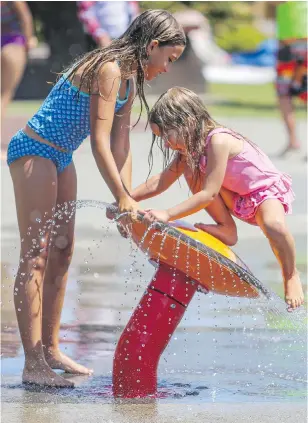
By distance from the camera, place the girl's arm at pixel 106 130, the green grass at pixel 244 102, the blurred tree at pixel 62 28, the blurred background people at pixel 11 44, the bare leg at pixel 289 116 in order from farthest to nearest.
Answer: the blurred tree at pixel 62 28, the green grass at pixel 244 102, the bare leg at pixel 289 116, the blurred background people at pixel 11 44, the girl's arm at pixel 106 130

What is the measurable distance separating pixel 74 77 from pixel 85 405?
1352 mm

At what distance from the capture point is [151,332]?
460cm

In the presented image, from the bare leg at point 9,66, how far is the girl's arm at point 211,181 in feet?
20.2

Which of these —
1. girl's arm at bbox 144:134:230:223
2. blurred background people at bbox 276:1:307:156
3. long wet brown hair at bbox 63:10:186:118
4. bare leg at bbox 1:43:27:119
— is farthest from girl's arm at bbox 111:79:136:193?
blurred background people at bbox 276:1:307:156

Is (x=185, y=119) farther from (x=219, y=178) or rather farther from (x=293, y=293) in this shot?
(x=293, y=293)

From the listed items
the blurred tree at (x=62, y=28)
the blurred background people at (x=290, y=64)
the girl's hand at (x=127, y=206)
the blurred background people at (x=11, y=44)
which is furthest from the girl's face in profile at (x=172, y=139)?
the blurred tree at (x=62, y=28)

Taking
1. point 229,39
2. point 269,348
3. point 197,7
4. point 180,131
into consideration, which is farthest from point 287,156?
point 229,39

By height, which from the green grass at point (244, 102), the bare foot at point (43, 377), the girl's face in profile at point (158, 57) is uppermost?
the girl's face in profile at point (158, 57)

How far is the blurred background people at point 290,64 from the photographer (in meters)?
11.1

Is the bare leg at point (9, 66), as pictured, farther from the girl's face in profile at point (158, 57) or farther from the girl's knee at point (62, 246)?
the girl's face in profile at point (158, 57)

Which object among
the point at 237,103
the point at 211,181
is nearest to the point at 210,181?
the point at 211,181

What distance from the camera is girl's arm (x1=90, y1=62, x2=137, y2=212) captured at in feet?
14.6

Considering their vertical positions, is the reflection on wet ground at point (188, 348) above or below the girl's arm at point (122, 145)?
below

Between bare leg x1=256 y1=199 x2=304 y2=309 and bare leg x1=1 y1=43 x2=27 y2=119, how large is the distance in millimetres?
6086
